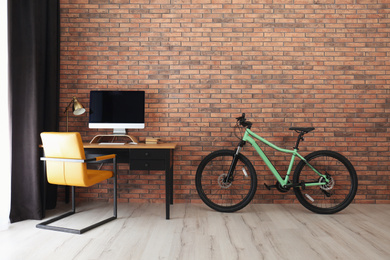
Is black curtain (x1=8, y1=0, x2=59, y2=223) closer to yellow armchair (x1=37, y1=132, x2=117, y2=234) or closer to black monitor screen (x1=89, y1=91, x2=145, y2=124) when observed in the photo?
yellow armchair (x1=37, y1=132, x2=117, y2=234)

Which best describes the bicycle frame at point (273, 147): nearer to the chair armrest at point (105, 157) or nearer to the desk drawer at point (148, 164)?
the desk drawer at point (148, 164)

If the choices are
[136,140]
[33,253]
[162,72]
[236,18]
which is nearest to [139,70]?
[162,72]

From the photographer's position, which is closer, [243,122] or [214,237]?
[214,237]

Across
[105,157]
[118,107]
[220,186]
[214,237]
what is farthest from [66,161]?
[220,186]

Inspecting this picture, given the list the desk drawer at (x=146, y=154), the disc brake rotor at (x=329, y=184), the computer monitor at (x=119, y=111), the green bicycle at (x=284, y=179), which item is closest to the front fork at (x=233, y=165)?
the green bicycle at (x=284, y=179)

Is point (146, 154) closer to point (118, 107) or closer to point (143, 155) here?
point (143, 155)

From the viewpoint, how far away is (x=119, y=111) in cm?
374

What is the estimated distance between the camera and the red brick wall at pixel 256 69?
155 inches

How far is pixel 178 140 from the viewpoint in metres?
3.96

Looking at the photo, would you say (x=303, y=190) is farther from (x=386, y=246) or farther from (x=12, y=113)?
(x=12, y=113)

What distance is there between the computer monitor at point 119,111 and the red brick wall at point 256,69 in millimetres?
242

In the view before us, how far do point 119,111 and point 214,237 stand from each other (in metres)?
1.89

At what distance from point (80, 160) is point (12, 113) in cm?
95

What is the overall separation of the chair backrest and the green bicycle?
53.2 inches
